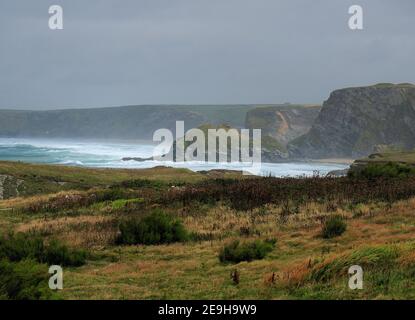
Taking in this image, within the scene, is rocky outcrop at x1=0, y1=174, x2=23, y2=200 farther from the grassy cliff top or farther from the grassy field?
the grassy cliff top

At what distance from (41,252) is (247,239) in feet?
21.2

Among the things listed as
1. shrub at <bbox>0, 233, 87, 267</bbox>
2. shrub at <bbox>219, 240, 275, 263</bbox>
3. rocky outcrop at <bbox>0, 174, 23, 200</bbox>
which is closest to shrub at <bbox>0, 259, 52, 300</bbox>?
shrub at <bbox>0, 233, 87, 267</bbox>

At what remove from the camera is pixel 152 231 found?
17656 millimetres

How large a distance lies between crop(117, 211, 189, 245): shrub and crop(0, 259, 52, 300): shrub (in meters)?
7.85

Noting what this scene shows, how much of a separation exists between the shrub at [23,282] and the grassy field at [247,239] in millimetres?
512

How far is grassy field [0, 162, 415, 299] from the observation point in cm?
968

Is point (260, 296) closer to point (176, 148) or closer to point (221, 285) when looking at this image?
point (221, 285)

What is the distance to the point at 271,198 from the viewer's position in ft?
81.4
